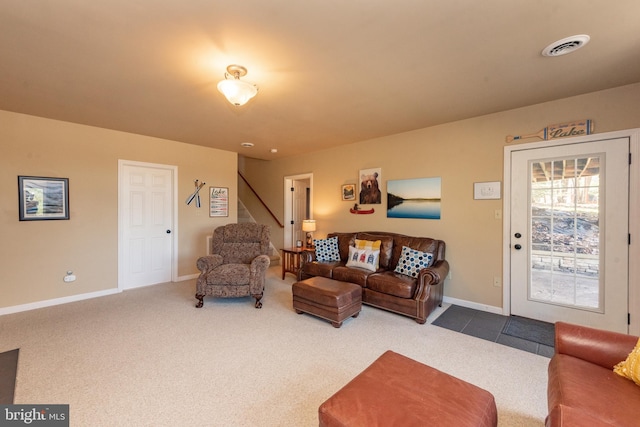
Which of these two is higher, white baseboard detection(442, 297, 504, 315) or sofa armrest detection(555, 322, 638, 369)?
sofa armrest detection(555, 322, 638, 369)

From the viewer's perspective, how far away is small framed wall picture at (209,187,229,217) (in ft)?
16.9

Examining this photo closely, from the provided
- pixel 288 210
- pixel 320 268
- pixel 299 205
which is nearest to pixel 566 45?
pixel 320 268

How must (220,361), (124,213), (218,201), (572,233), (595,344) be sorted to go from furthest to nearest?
(218,201), (124,213), (572,233), (220,361), (595,344)

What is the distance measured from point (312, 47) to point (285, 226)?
14.5 ft

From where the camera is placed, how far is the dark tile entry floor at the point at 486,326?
100 inches

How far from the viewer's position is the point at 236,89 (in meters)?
2.15

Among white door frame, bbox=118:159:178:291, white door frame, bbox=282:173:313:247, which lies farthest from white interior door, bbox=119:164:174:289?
white door frame, bbox=282:173:313:247

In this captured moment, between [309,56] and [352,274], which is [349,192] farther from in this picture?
[309,56]

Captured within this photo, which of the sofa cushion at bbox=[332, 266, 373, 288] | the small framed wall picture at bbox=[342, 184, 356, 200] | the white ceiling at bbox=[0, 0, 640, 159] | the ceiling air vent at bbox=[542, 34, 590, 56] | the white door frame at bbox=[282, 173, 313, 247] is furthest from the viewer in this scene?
the white door frame at bbox=[282, 173, 313, 247]

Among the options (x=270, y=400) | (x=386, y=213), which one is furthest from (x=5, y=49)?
(x=386, y=213)

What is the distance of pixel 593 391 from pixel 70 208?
5380mm

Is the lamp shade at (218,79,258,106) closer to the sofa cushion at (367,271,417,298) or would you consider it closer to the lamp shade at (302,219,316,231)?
the sofa cushion at (367,271,417,298)

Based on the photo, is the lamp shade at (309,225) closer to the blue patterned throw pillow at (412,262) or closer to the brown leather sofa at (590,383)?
the blue patterned throw pillow at (412,262)

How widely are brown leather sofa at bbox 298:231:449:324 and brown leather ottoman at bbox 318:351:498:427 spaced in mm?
1674
